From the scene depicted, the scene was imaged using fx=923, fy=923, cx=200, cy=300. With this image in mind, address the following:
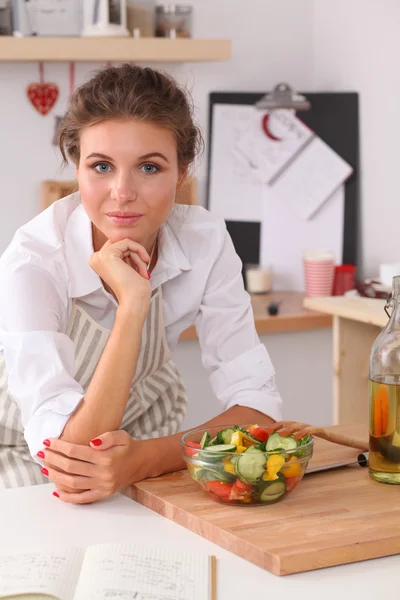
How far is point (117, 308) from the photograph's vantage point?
157 cm

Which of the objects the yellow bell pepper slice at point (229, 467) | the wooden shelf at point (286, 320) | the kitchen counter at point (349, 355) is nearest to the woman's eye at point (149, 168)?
the yellow bell pepper slice at point (229, 467)

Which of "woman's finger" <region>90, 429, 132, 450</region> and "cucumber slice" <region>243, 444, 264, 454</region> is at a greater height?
"cucumber slice" <region>243, 444, 264, 454</region>

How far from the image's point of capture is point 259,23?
3377 millimetres

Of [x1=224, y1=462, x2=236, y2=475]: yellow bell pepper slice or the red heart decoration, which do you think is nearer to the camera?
[x1=224, y1=462, x2=236, y2=475]: yellow bell pepper slice

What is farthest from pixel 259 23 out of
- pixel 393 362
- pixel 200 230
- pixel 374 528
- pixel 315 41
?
pixel 374 528

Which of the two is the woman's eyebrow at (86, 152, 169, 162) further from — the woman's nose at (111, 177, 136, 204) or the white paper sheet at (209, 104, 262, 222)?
the white paper sheet at (209, 104, 262, 222)

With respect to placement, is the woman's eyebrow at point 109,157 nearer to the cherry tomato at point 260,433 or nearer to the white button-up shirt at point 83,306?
the white button-up shirt at point 83,306

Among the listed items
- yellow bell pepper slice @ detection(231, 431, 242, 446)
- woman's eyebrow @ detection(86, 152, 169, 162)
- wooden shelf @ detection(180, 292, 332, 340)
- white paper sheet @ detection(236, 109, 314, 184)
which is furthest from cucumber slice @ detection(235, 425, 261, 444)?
white paper sheet @ detection(236, 109, 314, 184)

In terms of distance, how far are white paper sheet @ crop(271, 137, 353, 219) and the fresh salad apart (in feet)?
7.18

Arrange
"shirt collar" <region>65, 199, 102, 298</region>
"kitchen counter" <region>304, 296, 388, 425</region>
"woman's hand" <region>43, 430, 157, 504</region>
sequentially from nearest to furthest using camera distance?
"woman's hand" <region>43, 430, 157, 504</region>, "shirt collar" <region>65, 199, 102, 298</region>, "kitchen counter" <region>304, 296, 388, 425</region>

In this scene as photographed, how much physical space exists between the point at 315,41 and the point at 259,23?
9.3 inches

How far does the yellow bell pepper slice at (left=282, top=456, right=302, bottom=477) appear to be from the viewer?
1188 mm

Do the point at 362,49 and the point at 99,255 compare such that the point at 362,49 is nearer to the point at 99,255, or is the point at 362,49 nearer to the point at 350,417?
the point at 350,417

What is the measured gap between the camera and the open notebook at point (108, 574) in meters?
0.95
